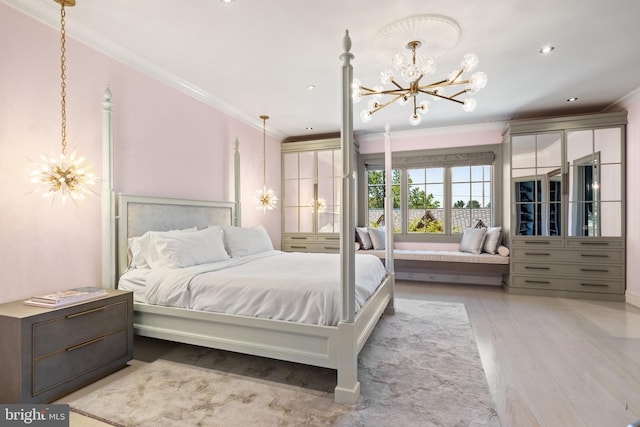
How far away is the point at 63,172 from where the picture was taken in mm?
2238

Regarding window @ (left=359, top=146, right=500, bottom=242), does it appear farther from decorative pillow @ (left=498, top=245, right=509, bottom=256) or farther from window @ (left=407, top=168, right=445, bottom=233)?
decorative pillow @ (left=498, top=245, right=509, bottom=256)

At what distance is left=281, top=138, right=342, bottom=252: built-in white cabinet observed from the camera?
552 cm

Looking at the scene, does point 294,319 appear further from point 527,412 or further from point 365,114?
point 365,114

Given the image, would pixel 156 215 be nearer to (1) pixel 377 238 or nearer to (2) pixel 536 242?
A: (1) pixel 377 238

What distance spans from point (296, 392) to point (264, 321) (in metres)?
0.48

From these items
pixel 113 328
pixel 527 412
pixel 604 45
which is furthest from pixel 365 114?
pixel 113 328

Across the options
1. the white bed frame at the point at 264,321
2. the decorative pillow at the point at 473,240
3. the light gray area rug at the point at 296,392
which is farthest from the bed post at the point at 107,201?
the decorative pillow at the point at 473,240

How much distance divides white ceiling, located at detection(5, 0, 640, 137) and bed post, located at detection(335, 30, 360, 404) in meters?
0.76

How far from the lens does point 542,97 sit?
3.93 m

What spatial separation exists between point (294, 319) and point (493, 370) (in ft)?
4.83

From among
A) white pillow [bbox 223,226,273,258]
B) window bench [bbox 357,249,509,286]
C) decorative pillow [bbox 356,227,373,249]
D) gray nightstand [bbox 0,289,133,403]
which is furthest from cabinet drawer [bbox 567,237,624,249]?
gray nightstand [bbox 0,289,133,403]

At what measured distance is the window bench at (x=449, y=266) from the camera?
4703 mm

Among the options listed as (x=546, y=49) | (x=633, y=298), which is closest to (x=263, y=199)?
(x=546, y=49)

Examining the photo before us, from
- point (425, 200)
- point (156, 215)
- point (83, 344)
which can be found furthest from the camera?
point (425, 200)
